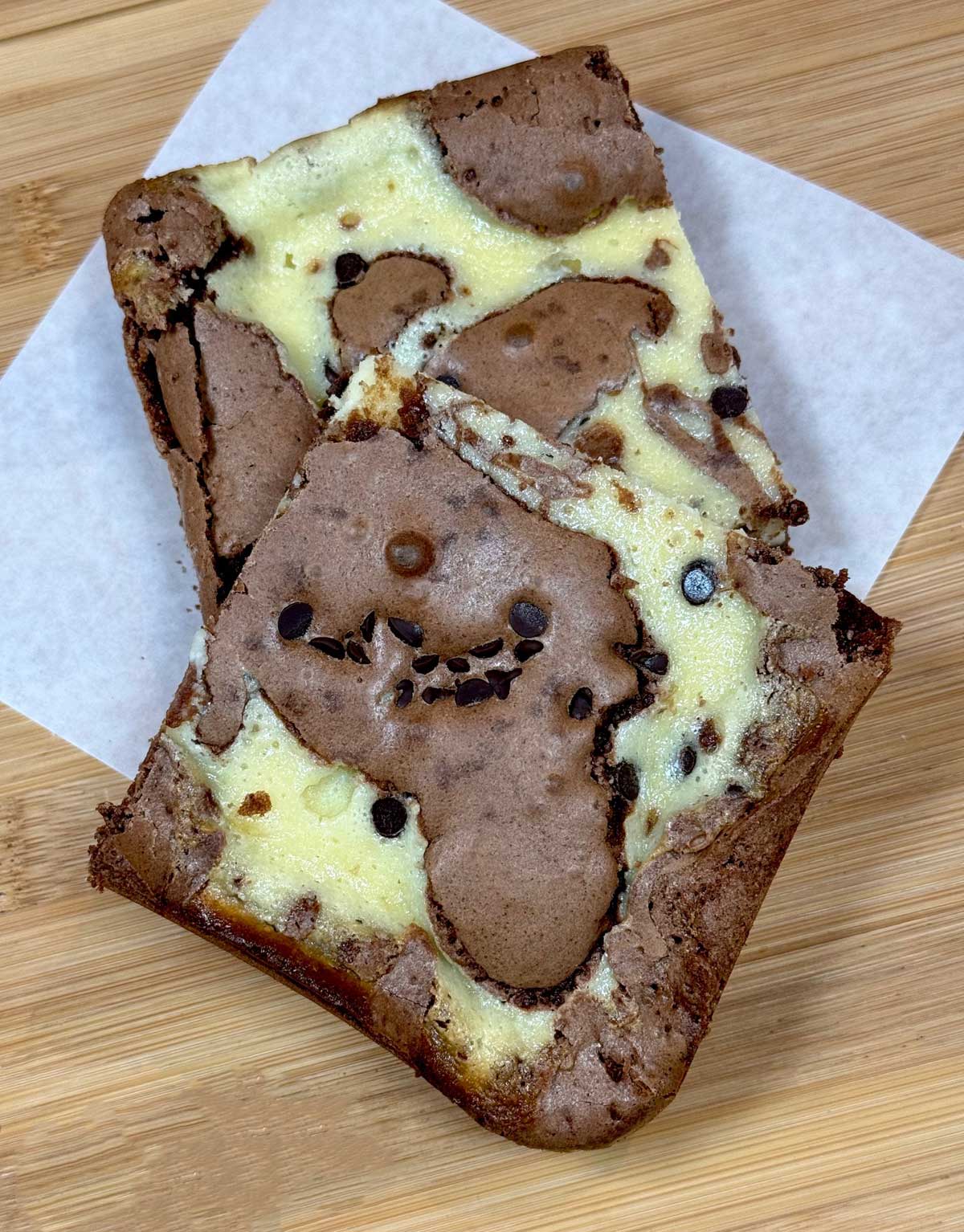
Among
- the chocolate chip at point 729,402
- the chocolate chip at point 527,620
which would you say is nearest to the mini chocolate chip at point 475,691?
the chocolate chip at point 527,620

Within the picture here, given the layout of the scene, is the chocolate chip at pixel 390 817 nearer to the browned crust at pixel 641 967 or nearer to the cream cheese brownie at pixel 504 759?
the cream cheese brownie at pixel 504 759

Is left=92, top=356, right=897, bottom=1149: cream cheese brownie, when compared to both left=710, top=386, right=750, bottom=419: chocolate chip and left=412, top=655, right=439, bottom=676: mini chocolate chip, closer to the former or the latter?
left=412, top=655, right=439, bottom=676: mini chocolate chip

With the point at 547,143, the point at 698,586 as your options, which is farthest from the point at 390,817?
the point at 547,143

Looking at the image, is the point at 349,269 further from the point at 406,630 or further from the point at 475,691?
the point at 475,691

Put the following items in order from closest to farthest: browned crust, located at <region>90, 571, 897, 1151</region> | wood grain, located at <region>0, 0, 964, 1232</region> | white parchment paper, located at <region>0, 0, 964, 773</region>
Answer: browned crust, located at <region>90, 571, 897, 1151</region> < wood grain, located at <region>0, 0, 964, 1232</region> < white parchment paper, located at <region>0, 0, 964, 773</region>

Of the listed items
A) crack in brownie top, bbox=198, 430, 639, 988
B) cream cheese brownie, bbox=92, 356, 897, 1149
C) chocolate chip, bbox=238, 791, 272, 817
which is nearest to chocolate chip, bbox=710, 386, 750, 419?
cream cheese brownie, bbox=92, 356, 897, 1149
